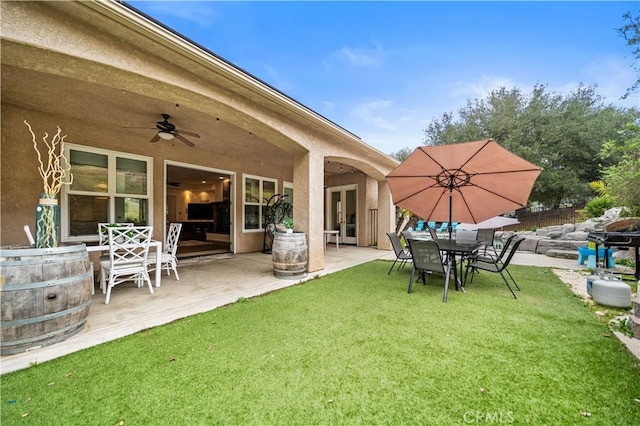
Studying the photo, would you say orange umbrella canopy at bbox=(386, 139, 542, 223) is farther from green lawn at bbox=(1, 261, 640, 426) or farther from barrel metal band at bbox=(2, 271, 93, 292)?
barrel metal band at bbox=(2, 271, 93, 292)

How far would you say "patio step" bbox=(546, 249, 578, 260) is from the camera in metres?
6.83

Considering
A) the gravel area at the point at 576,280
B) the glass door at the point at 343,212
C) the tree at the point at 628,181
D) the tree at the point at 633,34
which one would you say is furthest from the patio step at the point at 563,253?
Result: the glass door at the point at 343,212

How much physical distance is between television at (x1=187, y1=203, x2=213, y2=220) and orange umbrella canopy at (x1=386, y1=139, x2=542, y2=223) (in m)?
10.6

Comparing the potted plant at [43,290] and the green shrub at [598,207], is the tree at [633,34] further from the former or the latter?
the potted plant at [43,290]

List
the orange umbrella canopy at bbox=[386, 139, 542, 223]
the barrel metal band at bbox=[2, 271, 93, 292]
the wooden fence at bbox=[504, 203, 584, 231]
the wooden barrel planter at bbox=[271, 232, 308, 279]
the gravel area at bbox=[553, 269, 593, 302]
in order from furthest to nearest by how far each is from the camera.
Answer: the wooden fence at bbox=[504, 203, 584, 231]
the wooden barrel planter at bbox=[271, 232, 308, 279]
the gravel area at bbox=[553, 269, 593, 302]
the orange umbrella canopy at bbox=[386, 139, 542, 223]
the barrel metal band at bbox=[2, 271, 93, 292]

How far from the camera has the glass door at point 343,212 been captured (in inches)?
396

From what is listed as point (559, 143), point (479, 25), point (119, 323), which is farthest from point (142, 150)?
point (559, 143)

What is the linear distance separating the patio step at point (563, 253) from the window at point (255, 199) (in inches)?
353

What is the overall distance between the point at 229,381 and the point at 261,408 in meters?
0.39

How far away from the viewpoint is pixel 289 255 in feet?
15.0

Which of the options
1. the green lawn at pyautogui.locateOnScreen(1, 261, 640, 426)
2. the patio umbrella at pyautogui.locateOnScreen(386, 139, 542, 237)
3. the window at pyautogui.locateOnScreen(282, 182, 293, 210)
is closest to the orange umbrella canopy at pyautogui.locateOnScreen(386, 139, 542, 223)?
the patio umbrella at pyautogui.locateOnScreen(386, 139, 542, 237)

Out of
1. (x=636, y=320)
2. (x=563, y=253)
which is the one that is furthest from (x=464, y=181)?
(x=563, y=253)

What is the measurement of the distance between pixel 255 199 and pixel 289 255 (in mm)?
4243

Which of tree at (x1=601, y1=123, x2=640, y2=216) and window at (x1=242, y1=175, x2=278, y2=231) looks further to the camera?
window at (x1=242, y1=175, x2=278, y2=231)
